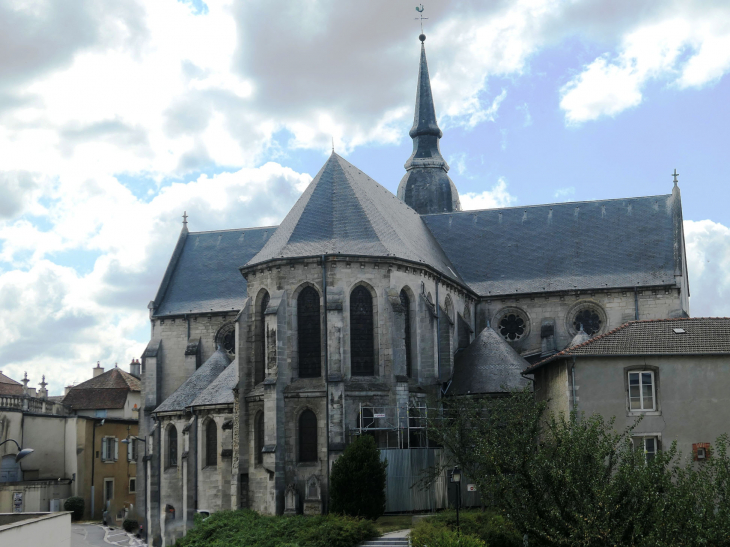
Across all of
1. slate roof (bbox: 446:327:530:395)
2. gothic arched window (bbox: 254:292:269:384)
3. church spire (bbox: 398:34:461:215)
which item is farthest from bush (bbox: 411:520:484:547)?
church spire (bbox: 398:34:461:215)

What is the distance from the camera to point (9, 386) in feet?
252

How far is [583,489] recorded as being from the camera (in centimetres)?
2306

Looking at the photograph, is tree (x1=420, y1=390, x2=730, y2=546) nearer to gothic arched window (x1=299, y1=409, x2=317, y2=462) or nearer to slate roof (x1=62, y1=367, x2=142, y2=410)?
gothic arched window (x1=299, y1=409, x2=317, y2=462)

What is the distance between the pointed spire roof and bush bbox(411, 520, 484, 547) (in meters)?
13.7

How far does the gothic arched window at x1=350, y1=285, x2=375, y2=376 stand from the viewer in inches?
1618

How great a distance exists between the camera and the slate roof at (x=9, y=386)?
7500 cm

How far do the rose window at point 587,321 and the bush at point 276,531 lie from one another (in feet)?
72.7

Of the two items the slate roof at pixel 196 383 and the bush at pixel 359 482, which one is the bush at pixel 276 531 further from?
the slate roof at pixel 196 383

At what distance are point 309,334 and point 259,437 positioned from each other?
16.2 ft

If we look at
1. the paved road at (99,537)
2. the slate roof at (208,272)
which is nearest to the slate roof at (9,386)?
the paved road at (99,537)

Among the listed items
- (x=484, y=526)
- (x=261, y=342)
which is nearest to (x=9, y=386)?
(x=261, y=342)

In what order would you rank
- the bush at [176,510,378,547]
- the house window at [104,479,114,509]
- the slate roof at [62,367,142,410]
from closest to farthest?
the bush at [176,510,378,547] < the house window at [104,479,114,509] < the slate roof at [62,367,142,410]

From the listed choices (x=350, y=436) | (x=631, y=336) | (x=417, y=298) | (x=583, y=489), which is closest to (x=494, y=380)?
(x=417, y=298)

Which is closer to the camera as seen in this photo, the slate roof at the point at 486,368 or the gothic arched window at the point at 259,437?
the gothic arched window at the point at 259,437
